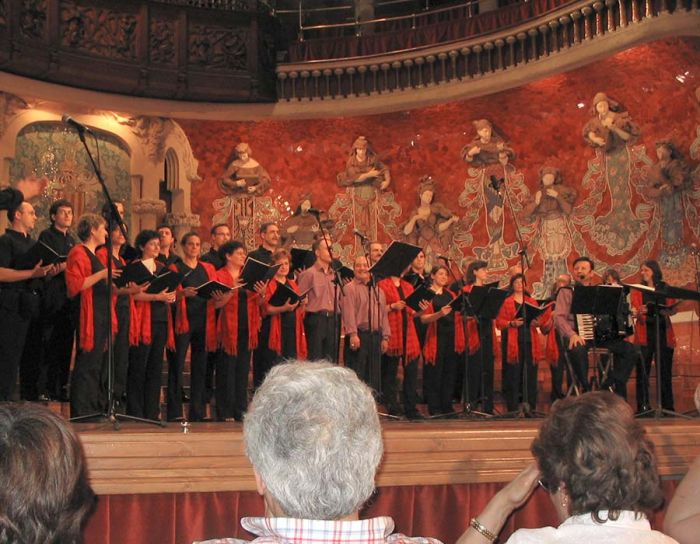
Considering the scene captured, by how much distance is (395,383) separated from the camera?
27.7 ft

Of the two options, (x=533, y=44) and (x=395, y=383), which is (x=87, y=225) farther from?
(x=533, y=44)

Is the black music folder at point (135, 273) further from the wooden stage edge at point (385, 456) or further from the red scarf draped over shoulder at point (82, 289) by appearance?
the wooden stage edge at point (385, 456)

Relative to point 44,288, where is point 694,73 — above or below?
above

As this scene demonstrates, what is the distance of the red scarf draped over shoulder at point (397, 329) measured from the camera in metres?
8.38

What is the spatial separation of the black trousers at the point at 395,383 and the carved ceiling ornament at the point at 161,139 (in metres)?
5.74

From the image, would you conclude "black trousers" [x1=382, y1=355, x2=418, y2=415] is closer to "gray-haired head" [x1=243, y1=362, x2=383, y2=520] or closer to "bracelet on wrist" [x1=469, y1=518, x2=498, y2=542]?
"bracelet on wrist" [x1=469, y1=518, x2=498, y2=542]

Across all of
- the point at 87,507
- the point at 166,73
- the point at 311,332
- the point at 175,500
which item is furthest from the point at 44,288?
the point at 166,73

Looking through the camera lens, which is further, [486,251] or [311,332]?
[486,251]

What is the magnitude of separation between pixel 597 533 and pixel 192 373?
16.5ft

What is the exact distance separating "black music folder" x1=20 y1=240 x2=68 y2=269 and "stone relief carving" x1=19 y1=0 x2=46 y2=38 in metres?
6.02

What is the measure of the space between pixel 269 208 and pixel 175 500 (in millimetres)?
9799

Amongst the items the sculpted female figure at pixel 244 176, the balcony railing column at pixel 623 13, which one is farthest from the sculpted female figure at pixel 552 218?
the sculpted female figure at pixel 244 176

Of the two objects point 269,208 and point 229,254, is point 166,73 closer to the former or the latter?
point 269,208

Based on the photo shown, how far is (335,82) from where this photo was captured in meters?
13.2
